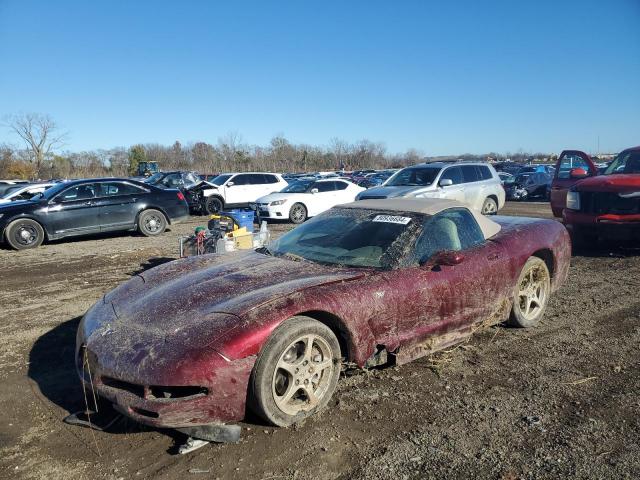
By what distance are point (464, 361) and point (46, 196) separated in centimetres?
1039

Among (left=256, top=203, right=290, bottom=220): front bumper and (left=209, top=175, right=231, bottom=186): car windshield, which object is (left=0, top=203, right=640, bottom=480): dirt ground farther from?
(left=209, top=175, right=231, bottom=186): car windshield

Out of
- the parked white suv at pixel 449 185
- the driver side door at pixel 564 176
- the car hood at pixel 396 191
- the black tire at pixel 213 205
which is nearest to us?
the driver side door at pixel 564 176

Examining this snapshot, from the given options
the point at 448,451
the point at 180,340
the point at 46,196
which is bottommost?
the point at 448,451

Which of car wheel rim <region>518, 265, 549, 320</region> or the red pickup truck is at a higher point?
the red pickup truck

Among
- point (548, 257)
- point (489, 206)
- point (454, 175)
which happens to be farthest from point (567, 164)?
point (548, 257)

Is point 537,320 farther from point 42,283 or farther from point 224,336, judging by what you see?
point 42,283

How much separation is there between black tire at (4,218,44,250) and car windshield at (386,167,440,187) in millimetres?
8398

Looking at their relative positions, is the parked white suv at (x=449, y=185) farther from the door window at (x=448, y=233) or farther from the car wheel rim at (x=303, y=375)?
the car wheel rim at (x=303, y=375)

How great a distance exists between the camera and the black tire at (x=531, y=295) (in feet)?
16.0

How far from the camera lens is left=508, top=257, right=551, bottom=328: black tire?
4.86m

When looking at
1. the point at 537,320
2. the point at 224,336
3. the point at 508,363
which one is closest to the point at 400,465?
the point at 224,336

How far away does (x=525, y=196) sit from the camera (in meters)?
23.6

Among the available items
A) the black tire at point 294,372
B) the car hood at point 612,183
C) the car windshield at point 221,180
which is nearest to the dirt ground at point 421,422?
the black tire at point 294,372

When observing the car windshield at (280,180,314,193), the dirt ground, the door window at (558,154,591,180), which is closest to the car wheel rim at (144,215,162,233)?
the car windshield at (280,180,314,193)
